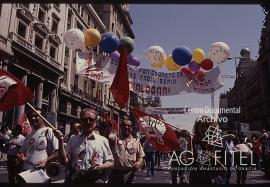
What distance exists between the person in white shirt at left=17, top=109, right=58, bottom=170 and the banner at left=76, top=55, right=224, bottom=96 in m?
4.13

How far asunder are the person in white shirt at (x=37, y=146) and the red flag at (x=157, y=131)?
2819mm

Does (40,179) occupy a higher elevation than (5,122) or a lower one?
lower

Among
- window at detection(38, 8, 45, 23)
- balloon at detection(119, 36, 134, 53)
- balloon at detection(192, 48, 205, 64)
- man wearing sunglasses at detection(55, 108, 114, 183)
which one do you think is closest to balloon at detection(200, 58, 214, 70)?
balloon at detection(192, 48, 205, 64)

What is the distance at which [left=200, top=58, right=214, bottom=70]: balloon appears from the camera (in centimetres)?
959

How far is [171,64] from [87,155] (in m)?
6.64

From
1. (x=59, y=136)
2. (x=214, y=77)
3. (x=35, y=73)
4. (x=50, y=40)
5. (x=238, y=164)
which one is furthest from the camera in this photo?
(x=50, y=40)

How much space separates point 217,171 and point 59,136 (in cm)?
220

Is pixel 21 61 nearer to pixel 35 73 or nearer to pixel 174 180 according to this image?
pixel 35 73

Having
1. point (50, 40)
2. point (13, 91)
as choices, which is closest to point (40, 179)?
point (13, 91)

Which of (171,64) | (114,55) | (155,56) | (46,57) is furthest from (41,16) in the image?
(171,64)

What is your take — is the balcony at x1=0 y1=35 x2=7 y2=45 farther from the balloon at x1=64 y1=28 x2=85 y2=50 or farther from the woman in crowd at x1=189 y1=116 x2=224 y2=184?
the woman in crowd at x1=189 y1=116 x2=224 y2=184

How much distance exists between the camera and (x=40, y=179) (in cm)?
405

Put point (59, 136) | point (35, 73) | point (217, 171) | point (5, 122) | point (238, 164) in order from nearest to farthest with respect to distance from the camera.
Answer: point (59, 136), point (217, 171), point (238, 164), point (5, 122), point (35, 73)

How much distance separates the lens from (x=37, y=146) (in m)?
4.73
